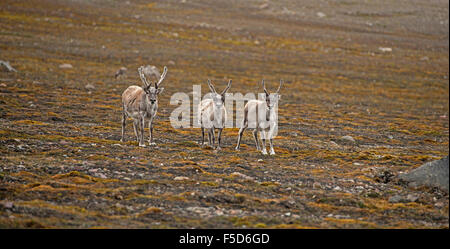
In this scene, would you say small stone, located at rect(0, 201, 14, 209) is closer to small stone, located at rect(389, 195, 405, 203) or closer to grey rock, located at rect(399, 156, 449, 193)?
small stone, located at rect(389, 195, 405, 203)

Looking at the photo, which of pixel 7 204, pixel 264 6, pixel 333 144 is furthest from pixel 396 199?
pixel 264 6

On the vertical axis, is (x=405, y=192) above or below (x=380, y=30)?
below

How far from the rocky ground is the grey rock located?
0.89ft

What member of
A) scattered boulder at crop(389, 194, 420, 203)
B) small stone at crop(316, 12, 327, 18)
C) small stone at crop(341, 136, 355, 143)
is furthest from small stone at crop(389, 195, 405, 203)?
small stone at crop(316, 12, 327, 18)

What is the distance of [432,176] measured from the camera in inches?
530

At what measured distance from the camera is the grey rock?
13094 mm

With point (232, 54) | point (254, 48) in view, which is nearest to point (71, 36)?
point (232, 54)

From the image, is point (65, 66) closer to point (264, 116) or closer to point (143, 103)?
point (143, 103)

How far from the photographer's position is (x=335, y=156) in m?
19.5

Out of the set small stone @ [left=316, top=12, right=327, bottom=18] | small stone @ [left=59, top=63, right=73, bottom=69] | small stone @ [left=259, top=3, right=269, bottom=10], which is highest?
small stone @ [left=259, top=3, right=269, bottom=10]

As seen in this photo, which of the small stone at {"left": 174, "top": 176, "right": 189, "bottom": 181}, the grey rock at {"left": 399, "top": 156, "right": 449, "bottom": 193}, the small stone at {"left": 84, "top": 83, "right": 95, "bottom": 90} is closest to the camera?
the grey rock at {"left": 399, "top": 156, "right": 449, "bottom": 193}

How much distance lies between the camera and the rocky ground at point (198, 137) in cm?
1113

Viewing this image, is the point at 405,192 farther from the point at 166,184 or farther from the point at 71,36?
the point at 71,36
